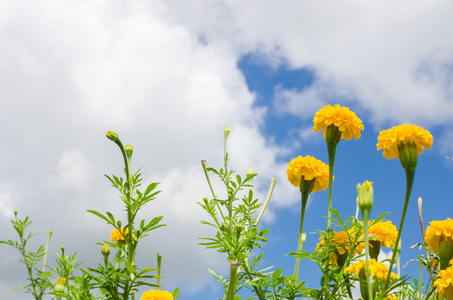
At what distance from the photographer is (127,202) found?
52.0 inches

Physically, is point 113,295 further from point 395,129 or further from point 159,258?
point 395,129

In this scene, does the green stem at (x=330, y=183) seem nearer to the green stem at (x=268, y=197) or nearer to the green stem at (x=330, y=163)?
the green stem at (x=330, y=163)

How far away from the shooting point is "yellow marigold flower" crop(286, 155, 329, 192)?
2004 millimetres

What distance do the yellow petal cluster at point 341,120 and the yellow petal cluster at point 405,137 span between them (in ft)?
0.71

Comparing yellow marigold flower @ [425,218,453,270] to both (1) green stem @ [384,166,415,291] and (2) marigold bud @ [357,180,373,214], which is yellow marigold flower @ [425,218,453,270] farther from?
(2) marigold bud @ [357,180,373,214]

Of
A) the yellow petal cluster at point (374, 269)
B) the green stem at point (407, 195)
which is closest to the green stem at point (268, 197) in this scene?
the yellow petal cluster at point (374, 269)

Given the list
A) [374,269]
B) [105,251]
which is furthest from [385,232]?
[105,251]

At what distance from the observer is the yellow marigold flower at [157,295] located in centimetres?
166

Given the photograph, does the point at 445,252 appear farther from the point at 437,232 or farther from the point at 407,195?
the point at 407,195

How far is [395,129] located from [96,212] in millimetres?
1200

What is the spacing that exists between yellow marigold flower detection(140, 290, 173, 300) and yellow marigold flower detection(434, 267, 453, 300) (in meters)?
1.04

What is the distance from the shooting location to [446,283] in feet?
5.62

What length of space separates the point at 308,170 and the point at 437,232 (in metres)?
0.63

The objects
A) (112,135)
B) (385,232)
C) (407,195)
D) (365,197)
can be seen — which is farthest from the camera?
(385,232)
